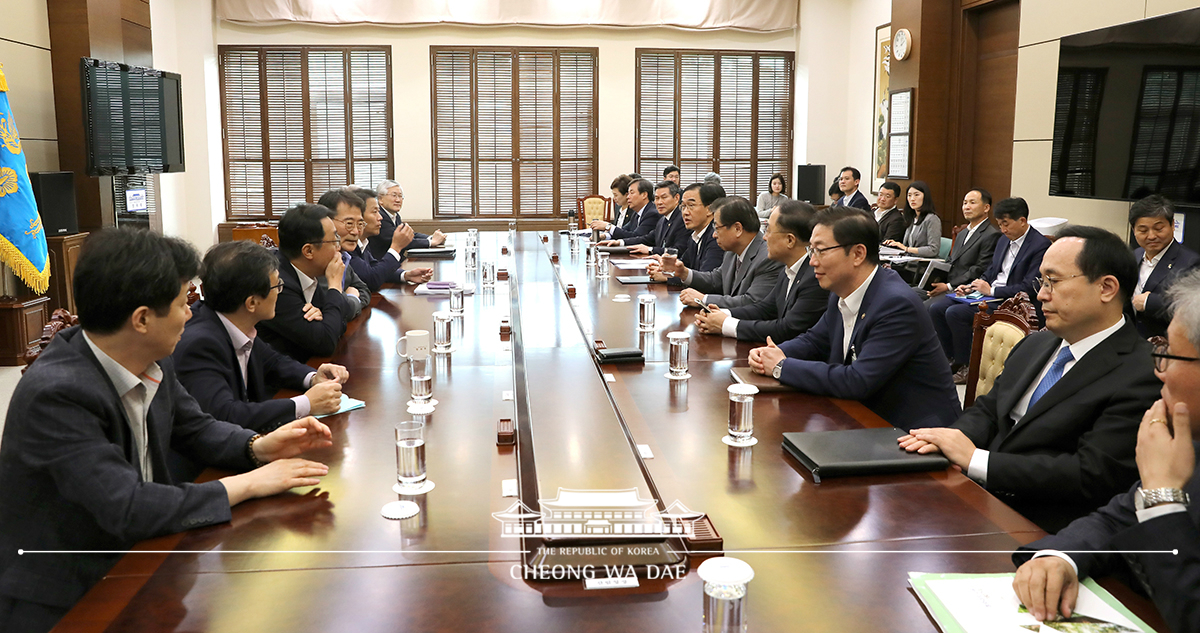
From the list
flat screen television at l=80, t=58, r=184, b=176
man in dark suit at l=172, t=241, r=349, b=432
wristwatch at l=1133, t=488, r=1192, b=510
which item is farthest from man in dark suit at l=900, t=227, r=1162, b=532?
flat screen television at l=80, t=58, r=184, b=176

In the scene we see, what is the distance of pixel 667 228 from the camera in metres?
7.38

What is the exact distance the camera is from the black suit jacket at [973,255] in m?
6.53

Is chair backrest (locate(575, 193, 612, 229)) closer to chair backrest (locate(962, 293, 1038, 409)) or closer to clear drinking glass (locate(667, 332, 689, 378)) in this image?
chair backrest (locate(962, 293, 1038, 409))

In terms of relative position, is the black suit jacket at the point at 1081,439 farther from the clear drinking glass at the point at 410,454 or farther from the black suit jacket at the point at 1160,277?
the black suit jacket at the point at 1160,277

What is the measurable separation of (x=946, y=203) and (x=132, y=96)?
739 cm

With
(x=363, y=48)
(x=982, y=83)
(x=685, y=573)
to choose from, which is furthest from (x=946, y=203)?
(x=685, y=573)

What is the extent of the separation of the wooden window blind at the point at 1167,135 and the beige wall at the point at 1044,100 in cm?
36

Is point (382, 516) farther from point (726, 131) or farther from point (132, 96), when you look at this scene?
point (726, 131)

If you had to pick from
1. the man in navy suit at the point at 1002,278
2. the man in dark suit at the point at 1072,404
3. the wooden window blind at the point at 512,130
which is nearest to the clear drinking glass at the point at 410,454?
the man in dark suit at the point at 1072,404

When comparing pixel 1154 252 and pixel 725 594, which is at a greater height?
pixel 1154 252

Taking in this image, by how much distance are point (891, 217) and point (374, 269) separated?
5246mm

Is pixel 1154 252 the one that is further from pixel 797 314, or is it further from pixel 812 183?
pixel 812 183

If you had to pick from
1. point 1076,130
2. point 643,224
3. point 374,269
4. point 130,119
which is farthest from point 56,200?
point 1076,130

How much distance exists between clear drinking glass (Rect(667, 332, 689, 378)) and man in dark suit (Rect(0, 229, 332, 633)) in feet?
4.02
